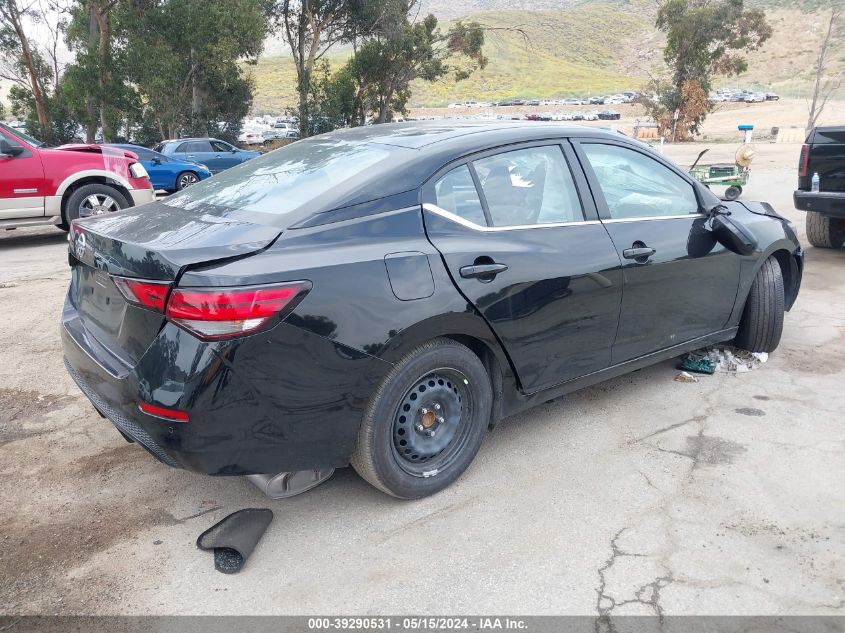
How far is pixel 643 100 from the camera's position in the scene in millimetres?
38156

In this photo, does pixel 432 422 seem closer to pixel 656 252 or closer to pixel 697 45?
pixel 656 252

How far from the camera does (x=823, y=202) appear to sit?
7328mm

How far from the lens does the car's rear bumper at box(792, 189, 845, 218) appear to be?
23.6 feet

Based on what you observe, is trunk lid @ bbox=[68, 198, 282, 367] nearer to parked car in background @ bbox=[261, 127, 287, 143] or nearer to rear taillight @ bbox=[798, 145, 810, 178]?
rear taillight @ bbox=[798, 145, 810, 178]

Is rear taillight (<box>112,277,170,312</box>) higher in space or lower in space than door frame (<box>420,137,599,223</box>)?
lower

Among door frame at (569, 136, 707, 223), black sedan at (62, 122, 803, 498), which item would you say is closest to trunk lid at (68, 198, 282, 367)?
black sedan at (62, 122, 803, 498)

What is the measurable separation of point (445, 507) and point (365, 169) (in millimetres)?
1556

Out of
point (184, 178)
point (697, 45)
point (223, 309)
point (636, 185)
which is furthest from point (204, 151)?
point (697, 45)

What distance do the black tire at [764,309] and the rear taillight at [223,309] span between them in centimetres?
345

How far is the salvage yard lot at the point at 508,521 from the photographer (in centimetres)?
251

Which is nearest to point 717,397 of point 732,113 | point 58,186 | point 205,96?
point 58,186

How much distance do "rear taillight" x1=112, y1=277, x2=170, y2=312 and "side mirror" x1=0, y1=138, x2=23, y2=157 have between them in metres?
7.81

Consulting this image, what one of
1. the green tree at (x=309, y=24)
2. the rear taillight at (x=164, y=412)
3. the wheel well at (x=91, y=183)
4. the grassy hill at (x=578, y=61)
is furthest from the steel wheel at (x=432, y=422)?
the grassy hill at (x=578, y=61)

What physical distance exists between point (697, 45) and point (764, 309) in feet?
116
